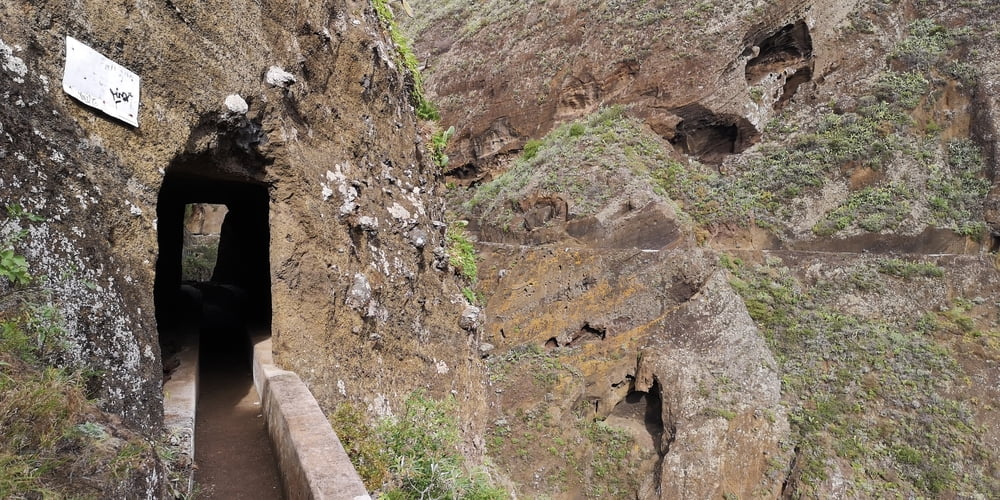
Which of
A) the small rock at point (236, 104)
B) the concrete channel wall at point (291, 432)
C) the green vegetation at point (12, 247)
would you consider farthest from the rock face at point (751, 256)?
the green vegetation at point (12, 247)

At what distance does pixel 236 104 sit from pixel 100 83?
1122 millimetres

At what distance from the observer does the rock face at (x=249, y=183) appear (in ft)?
10.4

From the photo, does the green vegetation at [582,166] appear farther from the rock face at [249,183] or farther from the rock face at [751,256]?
the rock face at [249,183]

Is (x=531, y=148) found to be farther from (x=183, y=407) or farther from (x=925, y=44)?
(x=183, y=407)

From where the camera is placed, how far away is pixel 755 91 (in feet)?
57.1

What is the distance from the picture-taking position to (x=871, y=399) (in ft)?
36.0

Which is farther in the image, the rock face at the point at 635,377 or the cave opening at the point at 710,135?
the cave opening at the point at 710,135

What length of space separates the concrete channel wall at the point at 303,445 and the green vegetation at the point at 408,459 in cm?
55

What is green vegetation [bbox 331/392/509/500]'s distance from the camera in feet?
13.2

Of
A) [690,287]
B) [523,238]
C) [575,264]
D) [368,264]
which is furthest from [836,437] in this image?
[368,264]

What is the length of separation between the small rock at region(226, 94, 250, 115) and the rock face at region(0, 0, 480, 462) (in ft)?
0.04

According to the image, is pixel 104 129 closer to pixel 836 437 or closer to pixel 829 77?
pixel 836 437

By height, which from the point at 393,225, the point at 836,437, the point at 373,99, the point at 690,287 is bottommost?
the point at 836,437

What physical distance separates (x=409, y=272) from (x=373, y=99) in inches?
90.1
